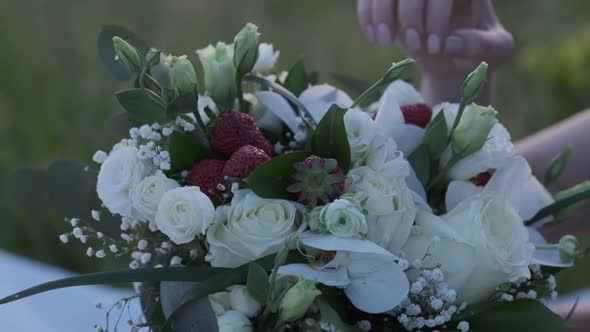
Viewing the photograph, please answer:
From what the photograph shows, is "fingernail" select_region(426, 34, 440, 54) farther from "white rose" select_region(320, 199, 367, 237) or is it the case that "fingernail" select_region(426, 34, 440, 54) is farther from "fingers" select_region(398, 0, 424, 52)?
"white rose" select_region(320, 199, 367, 237)

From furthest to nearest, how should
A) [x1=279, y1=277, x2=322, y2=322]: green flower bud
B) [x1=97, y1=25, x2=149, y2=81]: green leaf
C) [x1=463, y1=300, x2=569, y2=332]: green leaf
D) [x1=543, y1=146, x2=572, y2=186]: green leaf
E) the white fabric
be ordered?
the white fabric, [x1=543, y1=146, x2=572, y2=186]: green leaf, [x1=97, y1=25, x2=149, y2=81]: green leaf, [x1=463, y1=300, x2=569, y2=332]: green leaf, [x1=279, y1=277, x2=322, y2=322]: green flower bud

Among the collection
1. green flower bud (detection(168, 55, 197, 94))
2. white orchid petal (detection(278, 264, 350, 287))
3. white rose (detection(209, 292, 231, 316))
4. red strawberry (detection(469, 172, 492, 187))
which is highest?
green flower bud (detection(168, 55, 197, 94))

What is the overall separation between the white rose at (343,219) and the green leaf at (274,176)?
6cm

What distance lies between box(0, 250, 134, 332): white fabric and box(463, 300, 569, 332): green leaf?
1.60 feet

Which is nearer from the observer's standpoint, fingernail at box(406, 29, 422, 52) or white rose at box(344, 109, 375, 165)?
white rose at box(344, 109, 375, 165)

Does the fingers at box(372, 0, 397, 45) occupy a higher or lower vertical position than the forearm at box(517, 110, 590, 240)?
higher

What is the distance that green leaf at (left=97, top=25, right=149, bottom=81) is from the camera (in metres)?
0.85

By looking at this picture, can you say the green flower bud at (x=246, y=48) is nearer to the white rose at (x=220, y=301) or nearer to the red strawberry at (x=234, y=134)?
the red strawberry at (x=234, y=134)

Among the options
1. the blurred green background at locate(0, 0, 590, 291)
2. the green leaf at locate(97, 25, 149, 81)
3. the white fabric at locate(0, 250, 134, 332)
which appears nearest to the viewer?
the green leaf at locate(97, 25, 149, 81)

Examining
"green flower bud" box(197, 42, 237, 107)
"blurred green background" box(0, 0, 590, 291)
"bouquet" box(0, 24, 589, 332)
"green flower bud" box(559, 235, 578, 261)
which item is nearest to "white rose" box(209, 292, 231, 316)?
"bouquet" box(0, 24, 589, 332)

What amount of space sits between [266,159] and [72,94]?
7.60 ft

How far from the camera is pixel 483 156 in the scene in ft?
2.64

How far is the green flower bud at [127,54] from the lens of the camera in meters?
0.74

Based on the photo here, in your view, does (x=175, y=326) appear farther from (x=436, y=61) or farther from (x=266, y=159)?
(x=436, y=61)
